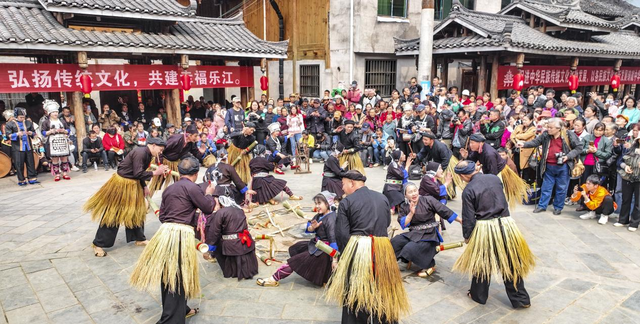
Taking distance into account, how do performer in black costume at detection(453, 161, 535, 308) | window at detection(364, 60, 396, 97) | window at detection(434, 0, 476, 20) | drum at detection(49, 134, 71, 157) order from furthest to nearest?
window at detection(434, 0, 476, 20) < window at detection(364, 60, 396, 97) < drum at detection(49, 134, 71, 157) < performer in black costume at detection(453, 161, 535, 308)

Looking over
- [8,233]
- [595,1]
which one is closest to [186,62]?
[8,233]

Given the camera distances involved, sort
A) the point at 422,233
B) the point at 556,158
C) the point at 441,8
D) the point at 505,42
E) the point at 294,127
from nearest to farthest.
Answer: the point at 422,233 → the point at 556,158 → the point at 294,127 → the point at 505,42 → the point at 441,8

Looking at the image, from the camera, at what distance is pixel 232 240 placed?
5.75 metres

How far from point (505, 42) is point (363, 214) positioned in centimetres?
1146

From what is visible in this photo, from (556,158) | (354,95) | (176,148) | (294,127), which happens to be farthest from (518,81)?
(176,148)

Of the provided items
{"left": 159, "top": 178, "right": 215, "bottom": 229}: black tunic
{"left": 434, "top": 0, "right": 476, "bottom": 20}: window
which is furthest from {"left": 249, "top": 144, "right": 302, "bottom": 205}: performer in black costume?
{"left": 434, "top": 0, "right": 476, "bottom": 20}: window

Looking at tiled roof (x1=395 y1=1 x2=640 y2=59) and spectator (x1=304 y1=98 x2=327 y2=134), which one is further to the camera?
tiled roof (x1=395 y1=1 x2=640 y2=59)

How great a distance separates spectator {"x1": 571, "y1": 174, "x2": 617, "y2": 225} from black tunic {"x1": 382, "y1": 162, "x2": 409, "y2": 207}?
3370mm

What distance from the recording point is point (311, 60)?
18703mm

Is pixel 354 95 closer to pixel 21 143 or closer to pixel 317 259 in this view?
pixel 21 143

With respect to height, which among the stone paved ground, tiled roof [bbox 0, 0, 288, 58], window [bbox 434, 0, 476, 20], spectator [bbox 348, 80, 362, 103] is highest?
window [bbox 434, 0, 476, 20]

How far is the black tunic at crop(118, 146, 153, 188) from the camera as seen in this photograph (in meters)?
6.42

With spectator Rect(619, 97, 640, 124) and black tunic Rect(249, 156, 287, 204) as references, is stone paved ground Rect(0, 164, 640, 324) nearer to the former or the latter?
black tunic Rect(249, 156, 287, 204)

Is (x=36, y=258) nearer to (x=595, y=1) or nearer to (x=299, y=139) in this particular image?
(x=299, y=139)
